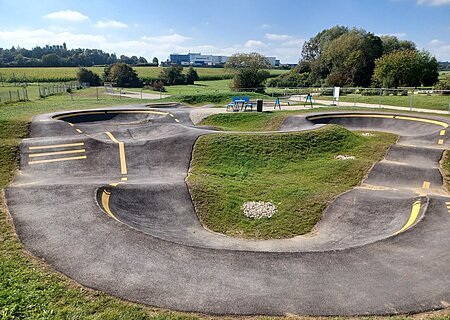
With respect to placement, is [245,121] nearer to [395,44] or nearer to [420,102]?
[420,102]

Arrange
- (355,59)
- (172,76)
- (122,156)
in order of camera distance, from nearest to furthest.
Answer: (122,156) < (355,59) < (172,76)

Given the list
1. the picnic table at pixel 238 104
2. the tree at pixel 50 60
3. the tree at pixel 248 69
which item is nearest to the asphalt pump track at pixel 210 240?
the picnic table at pixel 238 104

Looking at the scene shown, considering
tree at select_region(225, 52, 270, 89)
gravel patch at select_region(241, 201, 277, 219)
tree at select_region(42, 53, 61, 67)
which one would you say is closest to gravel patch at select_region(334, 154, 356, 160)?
gravel patch at select_region(241, 201, 277, 219)

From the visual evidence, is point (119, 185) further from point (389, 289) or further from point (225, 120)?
point (225, 120)

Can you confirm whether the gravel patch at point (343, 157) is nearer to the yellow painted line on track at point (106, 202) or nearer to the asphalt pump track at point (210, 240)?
the asphalt pump track at point (210, 240)

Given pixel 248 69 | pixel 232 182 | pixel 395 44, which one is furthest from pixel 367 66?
pixel 232 182

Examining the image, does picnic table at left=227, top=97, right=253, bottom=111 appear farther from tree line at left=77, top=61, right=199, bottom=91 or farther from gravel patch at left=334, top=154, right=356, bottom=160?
tree line at left=77, top=61, right=199, bottom=91
